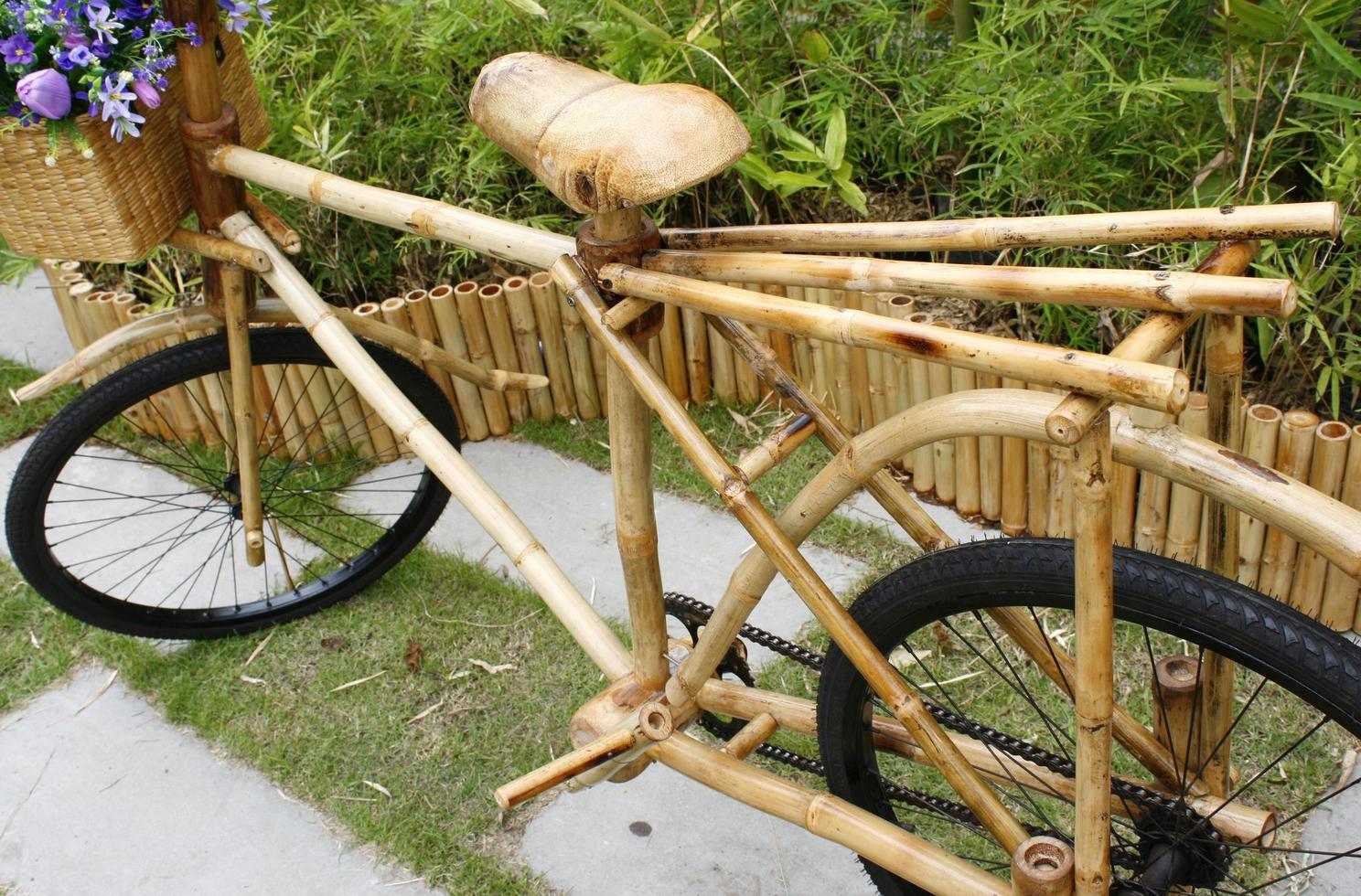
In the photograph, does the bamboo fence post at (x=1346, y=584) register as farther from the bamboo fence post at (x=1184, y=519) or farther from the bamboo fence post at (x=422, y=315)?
the bamboo fence post at (x=422, y=315)

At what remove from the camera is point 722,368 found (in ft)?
11.3

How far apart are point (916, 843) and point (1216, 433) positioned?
26.3 inches

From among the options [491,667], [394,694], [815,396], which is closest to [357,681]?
[394,694]

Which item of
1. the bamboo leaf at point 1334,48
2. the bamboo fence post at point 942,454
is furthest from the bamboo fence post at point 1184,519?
the bamboo leaf at point 1334,48

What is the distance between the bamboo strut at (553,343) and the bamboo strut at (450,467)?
42.2 inches

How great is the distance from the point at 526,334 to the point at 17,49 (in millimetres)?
1598

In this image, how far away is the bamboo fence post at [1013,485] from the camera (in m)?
2.82

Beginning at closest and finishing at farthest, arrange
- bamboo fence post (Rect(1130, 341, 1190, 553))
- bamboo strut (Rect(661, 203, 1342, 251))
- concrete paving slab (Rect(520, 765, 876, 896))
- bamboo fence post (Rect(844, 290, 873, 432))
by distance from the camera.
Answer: bamboo strut (Rect(661, 203, 1342, 251)), concrete paving slab (Rect(520, 765, 876, 896)), bamboo fence post (Rect(1130, 341, 1190, 553)), bamboo fence post (Rect(844, 290, 873, 432))

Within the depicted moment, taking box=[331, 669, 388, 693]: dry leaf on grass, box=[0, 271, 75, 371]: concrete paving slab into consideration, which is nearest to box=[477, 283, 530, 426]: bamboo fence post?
box=[331, 669, 388, 693]: dry leaf on grass

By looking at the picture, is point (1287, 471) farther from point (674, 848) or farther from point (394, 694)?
point (394, 694)

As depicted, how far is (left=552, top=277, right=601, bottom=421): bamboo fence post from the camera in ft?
11.0

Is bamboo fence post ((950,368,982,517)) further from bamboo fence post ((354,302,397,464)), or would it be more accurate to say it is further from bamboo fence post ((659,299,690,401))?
bamboo fence post ((354,302,397,464))

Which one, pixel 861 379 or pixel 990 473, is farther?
pixel 861 379

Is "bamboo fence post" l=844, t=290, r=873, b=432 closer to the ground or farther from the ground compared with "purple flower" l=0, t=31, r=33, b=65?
closer to the ground
